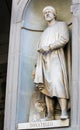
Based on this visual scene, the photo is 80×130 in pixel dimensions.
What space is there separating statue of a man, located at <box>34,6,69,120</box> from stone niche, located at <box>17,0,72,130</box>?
19 cm

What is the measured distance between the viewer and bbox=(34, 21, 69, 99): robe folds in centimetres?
793

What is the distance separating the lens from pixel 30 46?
29.3ft

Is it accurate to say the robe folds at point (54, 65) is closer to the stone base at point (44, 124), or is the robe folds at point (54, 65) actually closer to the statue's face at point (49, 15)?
the statue's face at point (49, 15)

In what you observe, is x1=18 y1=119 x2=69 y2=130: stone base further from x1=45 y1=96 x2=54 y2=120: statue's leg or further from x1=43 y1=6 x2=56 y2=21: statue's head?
x1=43 y1=6 x2=56 y2=21: statue's head

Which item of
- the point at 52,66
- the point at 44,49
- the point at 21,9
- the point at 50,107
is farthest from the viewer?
the point at 21,9

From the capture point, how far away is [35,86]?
28.1 feet

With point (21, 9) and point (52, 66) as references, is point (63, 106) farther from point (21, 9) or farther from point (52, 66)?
point (21, 9)

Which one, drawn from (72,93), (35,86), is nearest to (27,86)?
(35,86)

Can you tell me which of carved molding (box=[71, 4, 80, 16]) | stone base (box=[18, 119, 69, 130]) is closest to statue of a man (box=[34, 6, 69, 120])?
stone base (box=[18, 119, 69, 130])

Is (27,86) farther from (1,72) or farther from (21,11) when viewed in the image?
(1,72)

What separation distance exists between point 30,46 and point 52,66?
100 centimetres

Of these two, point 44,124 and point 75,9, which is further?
point 75,9

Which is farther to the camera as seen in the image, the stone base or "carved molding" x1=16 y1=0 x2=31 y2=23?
"carved molding" x1=16 y1=0 x2=31 y2=23

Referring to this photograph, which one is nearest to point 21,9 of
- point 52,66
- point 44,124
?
point 52,66
